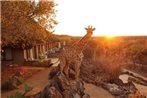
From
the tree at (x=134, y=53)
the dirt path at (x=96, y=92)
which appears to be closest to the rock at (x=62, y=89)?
the dirt path at (x=96, y=92)

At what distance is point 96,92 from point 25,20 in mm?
7444

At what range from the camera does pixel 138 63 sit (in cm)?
4019

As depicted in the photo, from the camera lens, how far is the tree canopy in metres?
20.4

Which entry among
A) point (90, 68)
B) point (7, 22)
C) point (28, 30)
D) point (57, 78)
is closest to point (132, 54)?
point (90, 68)

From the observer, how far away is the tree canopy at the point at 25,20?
20406 millimetres

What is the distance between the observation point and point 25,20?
76.6ft

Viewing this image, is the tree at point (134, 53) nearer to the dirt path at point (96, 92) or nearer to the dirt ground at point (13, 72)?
the dirt ground at point (13, 72)

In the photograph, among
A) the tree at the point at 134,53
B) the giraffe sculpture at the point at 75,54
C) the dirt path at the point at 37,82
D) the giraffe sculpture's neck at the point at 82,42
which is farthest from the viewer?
the tree at the point at 134,53

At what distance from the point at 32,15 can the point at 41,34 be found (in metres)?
1.84

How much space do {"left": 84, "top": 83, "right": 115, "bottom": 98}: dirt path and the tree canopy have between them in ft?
A: 19.8

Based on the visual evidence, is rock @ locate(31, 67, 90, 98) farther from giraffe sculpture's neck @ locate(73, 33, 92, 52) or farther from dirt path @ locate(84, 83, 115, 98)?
dirt path @ locate(84, 83, 115, 98)

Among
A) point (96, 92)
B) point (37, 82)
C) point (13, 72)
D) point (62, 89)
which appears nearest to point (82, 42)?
point (62, 89)

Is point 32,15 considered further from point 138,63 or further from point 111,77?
point 138,63

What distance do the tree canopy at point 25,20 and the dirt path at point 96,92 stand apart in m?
6.05
